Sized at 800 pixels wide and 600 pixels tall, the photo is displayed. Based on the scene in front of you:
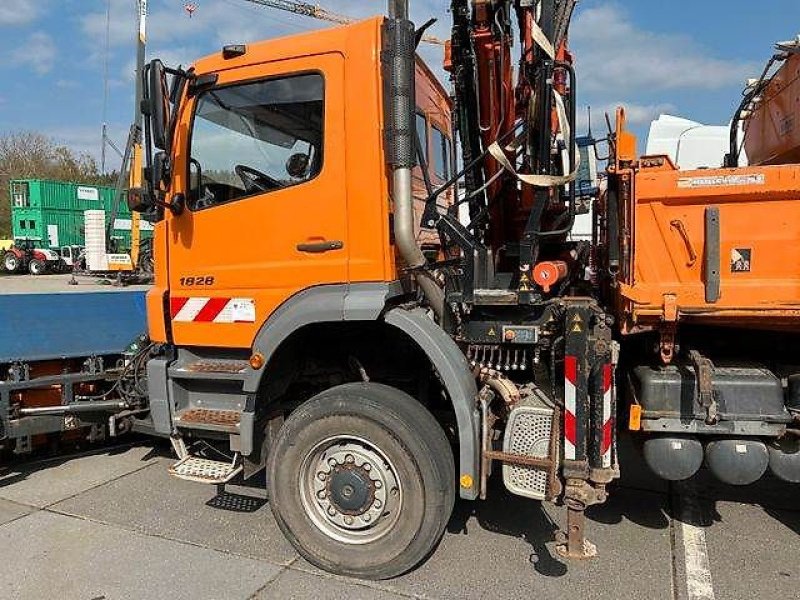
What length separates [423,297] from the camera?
11.8 feet

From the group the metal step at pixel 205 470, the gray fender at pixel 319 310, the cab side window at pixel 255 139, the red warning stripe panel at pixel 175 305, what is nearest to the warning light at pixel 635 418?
the gray fender at pixel 319 310

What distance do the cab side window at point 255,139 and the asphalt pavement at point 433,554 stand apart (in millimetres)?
2056

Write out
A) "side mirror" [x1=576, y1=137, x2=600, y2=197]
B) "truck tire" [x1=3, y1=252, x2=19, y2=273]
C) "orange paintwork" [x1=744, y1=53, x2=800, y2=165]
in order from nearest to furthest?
"orange paintwork" [x1=744, y1=53, x2=800, y2=165] → "side mirror" [x1=576, y1=137, x2=600, y2=197] → "truck tire" [x1=3, y1=252, x2=19, y2=273]

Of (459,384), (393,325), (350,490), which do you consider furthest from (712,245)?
(350,490)

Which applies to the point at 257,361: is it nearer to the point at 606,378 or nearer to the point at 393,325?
the point at 393,325

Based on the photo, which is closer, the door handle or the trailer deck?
the door handle

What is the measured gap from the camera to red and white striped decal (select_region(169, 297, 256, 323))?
12.1ft

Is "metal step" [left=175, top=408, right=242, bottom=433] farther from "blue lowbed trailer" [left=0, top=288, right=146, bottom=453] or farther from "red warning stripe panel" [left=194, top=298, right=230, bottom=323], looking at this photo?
"blue lowbed trailer" [left=0, top=288, right=146, bottom=453]

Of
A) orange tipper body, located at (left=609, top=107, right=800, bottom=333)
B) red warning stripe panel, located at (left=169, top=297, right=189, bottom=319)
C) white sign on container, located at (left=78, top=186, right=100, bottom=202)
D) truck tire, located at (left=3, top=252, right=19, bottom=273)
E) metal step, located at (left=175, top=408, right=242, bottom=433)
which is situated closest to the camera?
orange tipper body, located at (left=609, top=107, right=800, bottom=333)

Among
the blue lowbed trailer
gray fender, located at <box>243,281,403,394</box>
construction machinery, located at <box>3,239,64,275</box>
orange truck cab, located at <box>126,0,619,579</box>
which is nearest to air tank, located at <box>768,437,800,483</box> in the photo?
orange truck cab, located at <box>126,0,619,579</box>

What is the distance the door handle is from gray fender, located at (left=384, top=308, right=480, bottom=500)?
533 mm

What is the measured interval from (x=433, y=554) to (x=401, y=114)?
2.47 m

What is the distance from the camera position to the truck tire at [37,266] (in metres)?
26.2

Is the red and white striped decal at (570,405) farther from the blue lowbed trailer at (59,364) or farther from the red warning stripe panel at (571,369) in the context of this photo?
the blue lowbed trailer at (59,364)
